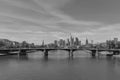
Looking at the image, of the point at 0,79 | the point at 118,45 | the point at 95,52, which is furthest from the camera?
the point at 118,45

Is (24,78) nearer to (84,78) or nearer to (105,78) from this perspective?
(84,78)

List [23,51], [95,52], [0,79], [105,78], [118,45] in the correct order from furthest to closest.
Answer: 1. [118,45]
2. [23,51]
3. [95,52]
4. [105,78]
5. [0,79]

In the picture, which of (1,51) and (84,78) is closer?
(84,78)

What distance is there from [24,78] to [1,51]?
3918 inches

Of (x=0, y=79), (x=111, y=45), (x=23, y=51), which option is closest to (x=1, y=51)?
(x=23, y=51)

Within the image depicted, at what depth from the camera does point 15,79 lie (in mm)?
31484

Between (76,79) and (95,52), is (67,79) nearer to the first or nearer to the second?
(76,79)

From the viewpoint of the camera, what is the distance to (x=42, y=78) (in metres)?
32.8

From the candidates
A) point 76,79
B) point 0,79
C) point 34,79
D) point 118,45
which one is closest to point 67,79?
point 76,79

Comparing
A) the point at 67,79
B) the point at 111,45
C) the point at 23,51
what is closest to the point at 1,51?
the point at 23,51

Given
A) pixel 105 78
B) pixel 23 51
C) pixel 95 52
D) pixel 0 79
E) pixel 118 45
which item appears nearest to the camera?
pixel 0 79

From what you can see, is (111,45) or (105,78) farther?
(111,45)

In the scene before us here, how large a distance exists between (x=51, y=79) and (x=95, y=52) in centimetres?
9221

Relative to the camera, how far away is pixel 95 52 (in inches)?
4545
